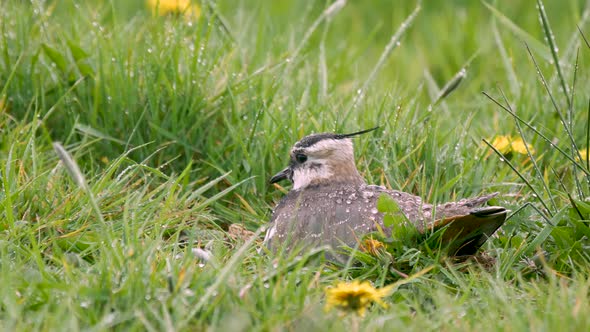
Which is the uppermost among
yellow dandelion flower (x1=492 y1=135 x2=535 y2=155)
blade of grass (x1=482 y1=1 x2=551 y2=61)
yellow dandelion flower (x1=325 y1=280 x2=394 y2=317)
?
blade of grass (x1=482 y1=1 x2=551 y2=61)

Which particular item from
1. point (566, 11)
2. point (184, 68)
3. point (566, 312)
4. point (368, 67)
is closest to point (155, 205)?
point (184, 68)

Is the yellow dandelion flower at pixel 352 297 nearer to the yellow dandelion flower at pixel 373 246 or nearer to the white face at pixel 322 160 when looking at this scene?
the yellow dandelion flower at pixel 373 246

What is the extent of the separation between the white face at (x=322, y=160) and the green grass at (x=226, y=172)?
29cm

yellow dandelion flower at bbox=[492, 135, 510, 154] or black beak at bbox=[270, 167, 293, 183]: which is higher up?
black beak at bbox=[270, 167, 293, 183]

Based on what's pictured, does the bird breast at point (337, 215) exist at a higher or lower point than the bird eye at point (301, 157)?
lower

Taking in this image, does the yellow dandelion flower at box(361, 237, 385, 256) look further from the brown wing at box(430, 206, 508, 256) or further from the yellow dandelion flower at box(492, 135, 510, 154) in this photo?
the yellow dandelion flower at box(492, 135, 510, 154)

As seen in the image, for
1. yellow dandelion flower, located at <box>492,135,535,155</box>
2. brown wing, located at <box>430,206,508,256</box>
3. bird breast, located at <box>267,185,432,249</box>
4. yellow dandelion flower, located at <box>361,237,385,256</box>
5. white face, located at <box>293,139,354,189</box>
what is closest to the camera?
brown wing, located at <box>430,206,508,256</box>

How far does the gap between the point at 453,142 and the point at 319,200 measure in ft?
3.50

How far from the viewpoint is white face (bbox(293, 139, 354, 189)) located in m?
5.38

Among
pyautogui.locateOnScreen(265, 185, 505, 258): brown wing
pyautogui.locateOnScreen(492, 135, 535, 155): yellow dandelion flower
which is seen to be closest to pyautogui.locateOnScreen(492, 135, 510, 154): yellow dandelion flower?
pyautogui.locateOnScreen(492, 135, 535, 155): yellow dandelion flower

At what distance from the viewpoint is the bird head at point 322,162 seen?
538 cm

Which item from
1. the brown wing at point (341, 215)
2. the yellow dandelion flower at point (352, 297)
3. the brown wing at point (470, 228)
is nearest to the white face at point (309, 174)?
the brown wing at point (341, 215)

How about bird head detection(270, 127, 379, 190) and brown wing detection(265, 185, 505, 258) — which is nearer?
brown wing detection(265, 185, 505, 258)

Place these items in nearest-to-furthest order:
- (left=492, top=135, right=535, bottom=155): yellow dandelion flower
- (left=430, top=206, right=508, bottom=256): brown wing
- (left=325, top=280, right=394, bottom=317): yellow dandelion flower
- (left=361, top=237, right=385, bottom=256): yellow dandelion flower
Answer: (left=325, top=280, right=394, bottom=317): yellow dandelion flower < (left=430, top=206, right=508, bottom=256): brown wing < (left=361, top=237, right=385, bottom=256): yellow dandelion flower < (left=492, top=135, right=535, bottom=155): yellow dandelion flower
